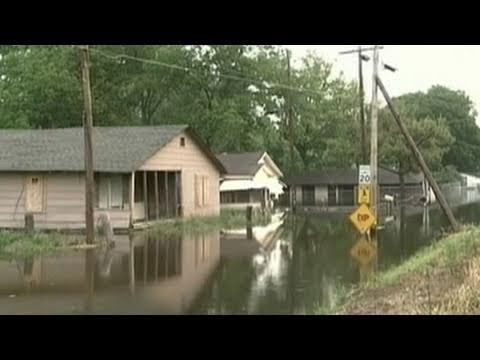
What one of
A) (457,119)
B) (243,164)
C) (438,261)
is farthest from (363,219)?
(457,119)

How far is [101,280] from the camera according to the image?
15.9 meters

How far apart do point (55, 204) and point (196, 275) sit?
50.3ft

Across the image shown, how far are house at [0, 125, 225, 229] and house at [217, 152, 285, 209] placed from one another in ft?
45.8

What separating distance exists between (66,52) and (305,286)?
42.8 m

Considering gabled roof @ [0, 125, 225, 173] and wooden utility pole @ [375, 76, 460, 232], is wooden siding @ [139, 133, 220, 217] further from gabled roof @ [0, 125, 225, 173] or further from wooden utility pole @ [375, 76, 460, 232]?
wooden utility pole @ [375, 76, 460, 232]

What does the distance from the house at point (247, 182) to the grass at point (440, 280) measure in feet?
107

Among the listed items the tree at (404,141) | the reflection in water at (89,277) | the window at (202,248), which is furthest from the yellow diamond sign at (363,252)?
the tree at (404,141)

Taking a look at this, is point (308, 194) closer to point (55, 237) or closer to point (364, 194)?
point (364, 194)

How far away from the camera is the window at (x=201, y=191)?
36500mm

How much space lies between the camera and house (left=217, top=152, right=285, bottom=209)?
161 ft

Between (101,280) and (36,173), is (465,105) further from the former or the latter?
(101,280)

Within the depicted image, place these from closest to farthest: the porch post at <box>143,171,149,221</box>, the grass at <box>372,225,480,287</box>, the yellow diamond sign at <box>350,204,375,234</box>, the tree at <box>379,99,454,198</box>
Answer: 1. the grass at <box>372,225,480,287</box>
2. the yellow diamond sign at <box>350,204,375,234</box>
3. the porch post at <box>143,171,149,221</box>
4. the tree at <box>379,99,454,198</box>

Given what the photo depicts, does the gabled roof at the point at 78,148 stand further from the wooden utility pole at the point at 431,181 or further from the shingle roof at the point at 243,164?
the shingle roof at the point at 243,164

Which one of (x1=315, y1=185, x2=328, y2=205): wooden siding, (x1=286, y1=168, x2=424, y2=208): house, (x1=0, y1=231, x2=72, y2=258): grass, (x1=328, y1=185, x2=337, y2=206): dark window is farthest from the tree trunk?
(x1=0, y1=231, x2=72, y2=258): grass
